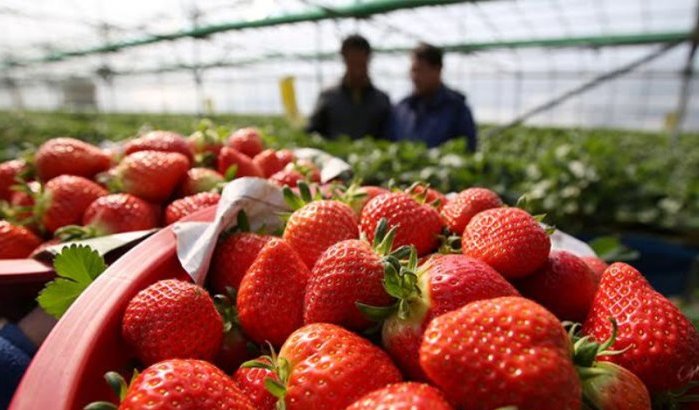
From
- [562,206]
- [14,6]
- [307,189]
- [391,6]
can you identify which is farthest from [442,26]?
[307,189]

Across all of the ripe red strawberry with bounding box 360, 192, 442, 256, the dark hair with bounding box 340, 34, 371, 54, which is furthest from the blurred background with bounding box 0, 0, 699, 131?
the ripe red strawberry with bounding box 360, 192, 442, 256

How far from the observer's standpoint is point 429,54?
159 inches

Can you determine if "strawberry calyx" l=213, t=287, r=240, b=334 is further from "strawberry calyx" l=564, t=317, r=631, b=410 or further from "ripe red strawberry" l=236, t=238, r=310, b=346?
"strawberry calyx" l=564, t=317, r=631, b=410

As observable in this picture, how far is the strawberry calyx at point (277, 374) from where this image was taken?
736 mm

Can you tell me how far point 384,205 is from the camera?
1136mm

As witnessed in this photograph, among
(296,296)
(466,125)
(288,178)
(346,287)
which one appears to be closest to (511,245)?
(346,287)

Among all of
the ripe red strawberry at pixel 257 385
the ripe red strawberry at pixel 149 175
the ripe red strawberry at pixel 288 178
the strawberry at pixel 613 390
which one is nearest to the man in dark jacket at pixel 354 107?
the ripe red strawberry at pixel 288 178

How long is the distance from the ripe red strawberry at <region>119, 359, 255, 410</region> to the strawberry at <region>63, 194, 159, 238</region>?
821mm

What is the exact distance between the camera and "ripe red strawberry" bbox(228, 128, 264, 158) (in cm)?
211

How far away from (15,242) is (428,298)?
1328 millimetres

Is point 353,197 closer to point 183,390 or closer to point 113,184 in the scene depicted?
point 183,390

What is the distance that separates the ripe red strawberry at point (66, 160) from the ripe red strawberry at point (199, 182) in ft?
1.39

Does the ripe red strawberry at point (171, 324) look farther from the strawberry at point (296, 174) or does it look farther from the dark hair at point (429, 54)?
the dark hair at point (429, 54)

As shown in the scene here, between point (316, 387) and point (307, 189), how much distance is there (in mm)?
677
